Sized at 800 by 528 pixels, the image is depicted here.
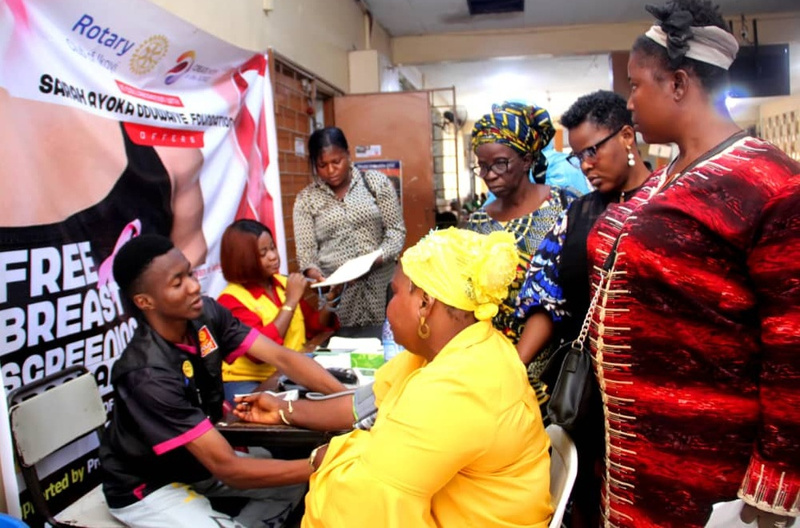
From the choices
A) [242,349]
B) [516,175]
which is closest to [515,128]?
[516,175]

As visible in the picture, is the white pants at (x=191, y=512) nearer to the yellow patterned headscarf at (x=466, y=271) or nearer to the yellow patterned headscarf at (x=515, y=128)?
the yellow patterned headscarf at (x=466, y=271)

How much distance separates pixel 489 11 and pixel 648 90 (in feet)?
19.4

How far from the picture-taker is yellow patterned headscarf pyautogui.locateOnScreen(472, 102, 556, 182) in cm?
199

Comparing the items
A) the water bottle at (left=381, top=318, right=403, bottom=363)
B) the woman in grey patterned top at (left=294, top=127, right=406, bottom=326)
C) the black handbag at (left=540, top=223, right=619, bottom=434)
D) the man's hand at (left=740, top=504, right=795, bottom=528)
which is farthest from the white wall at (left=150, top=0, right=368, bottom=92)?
the man's hand at (left=740, top=504, right=795, bottom=528)

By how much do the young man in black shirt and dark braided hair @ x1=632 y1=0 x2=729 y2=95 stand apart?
1244 millimetres

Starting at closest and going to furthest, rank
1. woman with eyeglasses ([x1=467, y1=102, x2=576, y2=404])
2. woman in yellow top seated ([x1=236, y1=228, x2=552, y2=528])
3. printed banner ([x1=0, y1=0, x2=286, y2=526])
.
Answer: woman in yellow top seated ([x1=236, y1=228, x2=552, y2=528]) < printed banner ([x1=0, y1=0, x2=286, y2=526]) < woman with eyeglasses ([x1=467, y1=102, x2=576, y2=404])

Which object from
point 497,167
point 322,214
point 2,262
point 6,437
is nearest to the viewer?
point 6,437

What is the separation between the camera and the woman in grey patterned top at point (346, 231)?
10.8 ft

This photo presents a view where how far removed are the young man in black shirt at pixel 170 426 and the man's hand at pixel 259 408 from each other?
5.1 inches

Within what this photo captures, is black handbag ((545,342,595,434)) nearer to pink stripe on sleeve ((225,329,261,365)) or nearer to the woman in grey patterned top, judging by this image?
pink stripe on sleeve ((225,329,261,365))

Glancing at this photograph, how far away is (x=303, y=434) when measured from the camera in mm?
1729

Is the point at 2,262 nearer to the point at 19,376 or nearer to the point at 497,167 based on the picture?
the point at 19,376

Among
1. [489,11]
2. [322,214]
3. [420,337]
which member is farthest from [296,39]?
[420,337]

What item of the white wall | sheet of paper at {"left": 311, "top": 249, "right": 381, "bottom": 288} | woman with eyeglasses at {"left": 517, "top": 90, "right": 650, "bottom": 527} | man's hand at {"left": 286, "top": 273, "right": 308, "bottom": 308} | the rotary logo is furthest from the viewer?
the white wall
